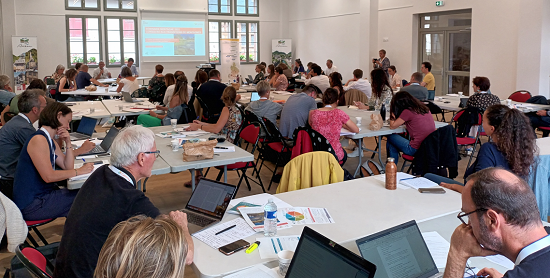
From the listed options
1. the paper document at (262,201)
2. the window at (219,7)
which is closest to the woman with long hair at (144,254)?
the paper document at (262,201)

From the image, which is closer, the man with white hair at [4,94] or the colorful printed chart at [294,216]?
the colorful printed chart at [294,216]

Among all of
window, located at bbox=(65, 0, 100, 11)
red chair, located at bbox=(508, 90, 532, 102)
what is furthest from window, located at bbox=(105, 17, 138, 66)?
red chair, located at bbox=(508, 90, 532, 102)

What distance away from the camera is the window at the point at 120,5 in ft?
51.8

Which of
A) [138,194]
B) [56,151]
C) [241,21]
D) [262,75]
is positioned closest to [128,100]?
[56,151]

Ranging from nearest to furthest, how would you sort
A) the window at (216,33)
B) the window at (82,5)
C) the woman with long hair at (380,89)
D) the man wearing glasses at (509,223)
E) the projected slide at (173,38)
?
the man wearing glasses at (509,223), the woman with long hair at (380,89), the window at (82,5), the projected slide at (173,38), the window at (216,33)

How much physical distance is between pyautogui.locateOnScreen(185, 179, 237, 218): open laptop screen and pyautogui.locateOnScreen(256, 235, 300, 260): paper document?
35cm

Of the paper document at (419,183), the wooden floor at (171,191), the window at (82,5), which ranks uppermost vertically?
the window at (82,5)

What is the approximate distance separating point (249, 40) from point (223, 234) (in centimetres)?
1647

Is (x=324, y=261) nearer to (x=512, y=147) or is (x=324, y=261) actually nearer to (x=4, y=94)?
(x=512, y=147)

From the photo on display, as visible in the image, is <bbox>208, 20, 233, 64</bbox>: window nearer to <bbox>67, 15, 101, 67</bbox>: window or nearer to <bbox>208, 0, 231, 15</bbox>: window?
<bbox>208, 0, 231, 15</bbox>: window

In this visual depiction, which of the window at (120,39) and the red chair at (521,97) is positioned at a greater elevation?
the window at (120,39)

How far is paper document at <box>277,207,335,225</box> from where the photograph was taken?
2478 millimetres

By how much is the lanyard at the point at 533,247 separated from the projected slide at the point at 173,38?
1629 cm

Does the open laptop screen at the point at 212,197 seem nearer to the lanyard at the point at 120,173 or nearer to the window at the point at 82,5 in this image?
the lanyard at the point at 120,173
